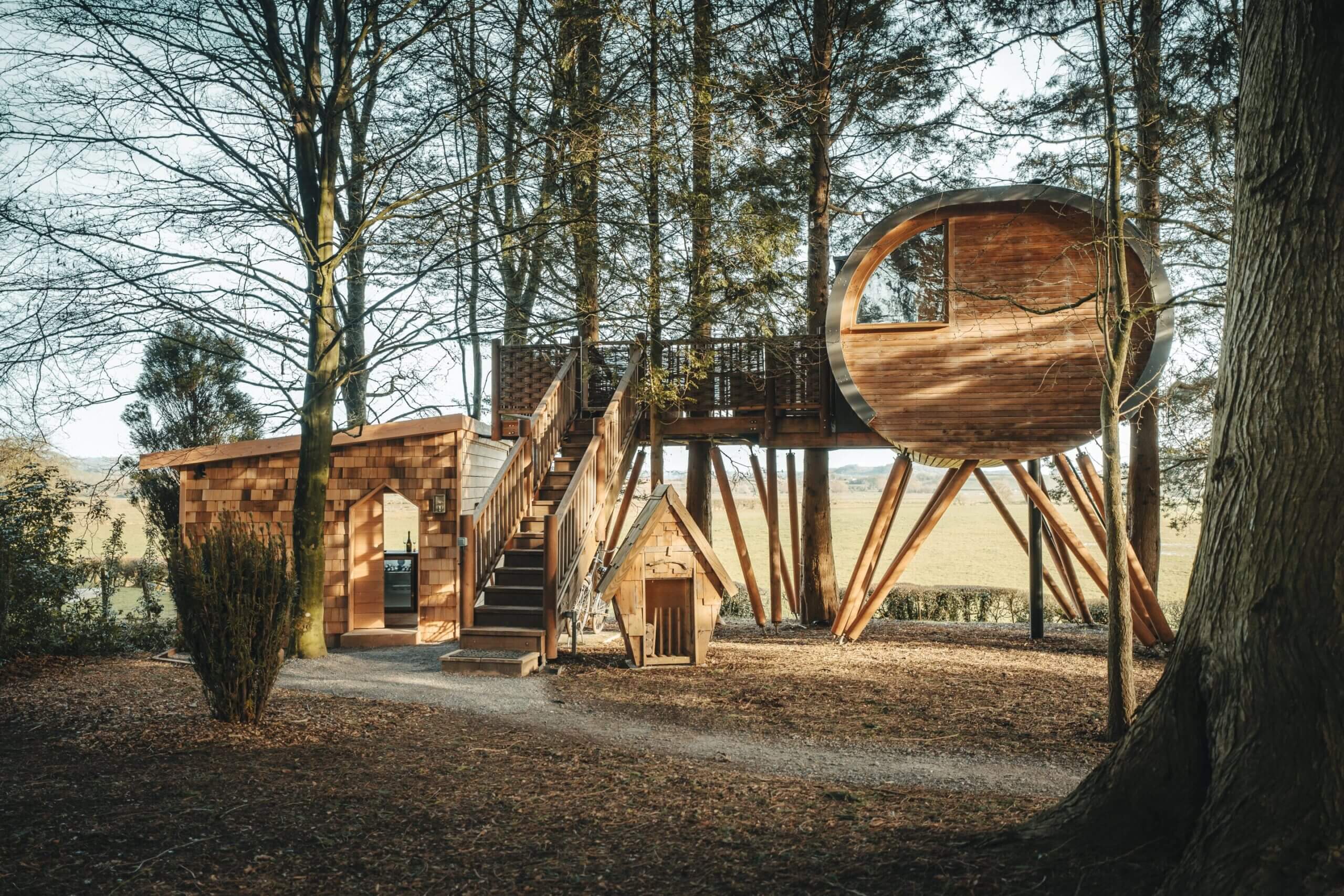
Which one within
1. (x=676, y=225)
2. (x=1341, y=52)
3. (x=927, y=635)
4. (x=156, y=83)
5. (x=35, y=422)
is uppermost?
(x=156, y=83)

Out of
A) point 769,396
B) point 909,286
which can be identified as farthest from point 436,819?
point 769,396

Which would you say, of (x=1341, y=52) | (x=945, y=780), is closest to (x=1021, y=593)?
(x=945, y=780)

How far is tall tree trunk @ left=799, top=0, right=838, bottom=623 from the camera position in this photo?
14258 millimetres

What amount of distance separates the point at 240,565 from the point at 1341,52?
6.88m

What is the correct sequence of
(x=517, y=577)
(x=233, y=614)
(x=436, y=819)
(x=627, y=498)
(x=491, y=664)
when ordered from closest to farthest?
(x=436, y=819) < (x=233, y=614) < (x=491, y=664) < (x=517, y=577) < (x=627, y=498)

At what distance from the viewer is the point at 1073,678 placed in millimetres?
9953

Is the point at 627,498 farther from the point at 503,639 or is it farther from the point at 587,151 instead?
the point at 587,151

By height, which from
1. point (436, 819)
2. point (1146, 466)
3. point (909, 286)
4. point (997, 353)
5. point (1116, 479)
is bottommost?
point (436, 819)

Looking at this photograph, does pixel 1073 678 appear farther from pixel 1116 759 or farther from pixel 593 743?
pixel 1116 759

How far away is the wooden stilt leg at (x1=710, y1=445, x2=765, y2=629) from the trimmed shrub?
8551 millimetres

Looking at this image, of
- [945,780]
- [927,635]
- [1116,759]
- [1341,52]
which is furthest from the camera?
[927,635]

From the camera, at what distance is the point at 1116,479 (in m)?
7.15

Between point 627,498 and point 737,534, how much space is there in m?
1.90

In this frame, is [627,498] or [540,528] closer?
[540,528]
